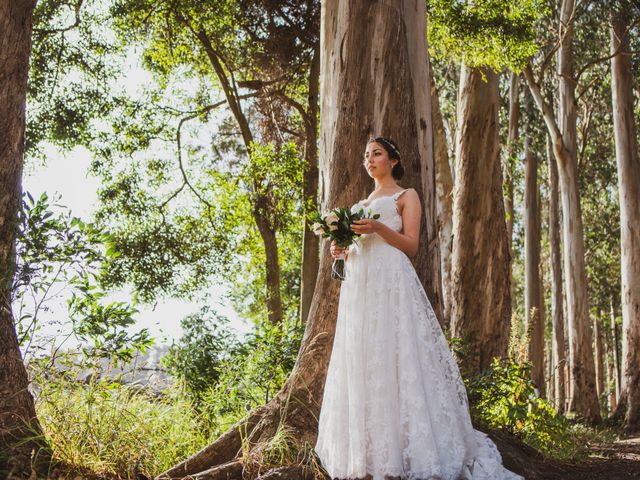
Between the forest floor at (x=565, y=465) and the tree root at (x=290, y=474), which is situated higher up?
the tree root at (x=290, y=474)

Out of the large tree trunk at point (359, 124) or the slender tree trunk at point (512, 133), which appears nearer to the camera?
the large tree trunk at point (359, 124)

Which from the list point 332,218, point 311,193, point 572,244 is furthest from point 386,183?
point 572,244

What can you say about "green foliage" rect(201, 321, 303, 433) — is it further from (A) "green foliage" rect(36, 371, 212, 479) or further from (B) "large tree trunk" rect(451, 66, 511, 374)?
(B) "large tree trunk" rect(451, 66, 511, 374)

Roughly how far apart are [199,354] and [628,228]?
905cm

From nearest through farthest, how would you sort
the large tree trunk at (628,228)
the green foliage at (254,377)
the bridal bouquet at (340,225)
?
the bridal bouquet at (340,225) → the green foliage at (254,377) → the large tree trunk at (628,228)

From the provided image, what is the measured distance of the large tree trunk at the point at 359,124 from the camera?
5492 mm

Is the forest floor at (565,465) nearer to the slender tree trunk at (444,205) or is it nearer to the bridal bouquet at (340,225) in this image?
the bridal bouquet at (340,225)

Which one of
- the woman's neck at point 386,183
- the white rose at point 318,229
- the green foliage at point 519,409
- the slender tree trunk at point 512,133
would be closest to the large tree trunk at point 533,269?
the slender tree trunk at point 512,133

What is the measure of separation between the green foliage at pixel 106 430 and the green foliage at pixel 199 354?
6.82 ft

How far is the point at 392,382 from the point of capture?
14.6ft

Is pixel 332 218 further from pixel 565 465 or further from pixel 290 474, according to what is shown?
pixel 565 465

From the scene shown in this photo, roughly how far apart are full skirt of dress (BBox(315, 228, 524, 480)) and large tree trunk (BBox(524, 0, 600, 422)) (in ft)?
32.9

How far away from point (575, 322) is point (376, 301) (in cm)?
1091

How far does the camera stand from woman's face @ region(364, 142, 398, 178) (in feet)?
16.6
